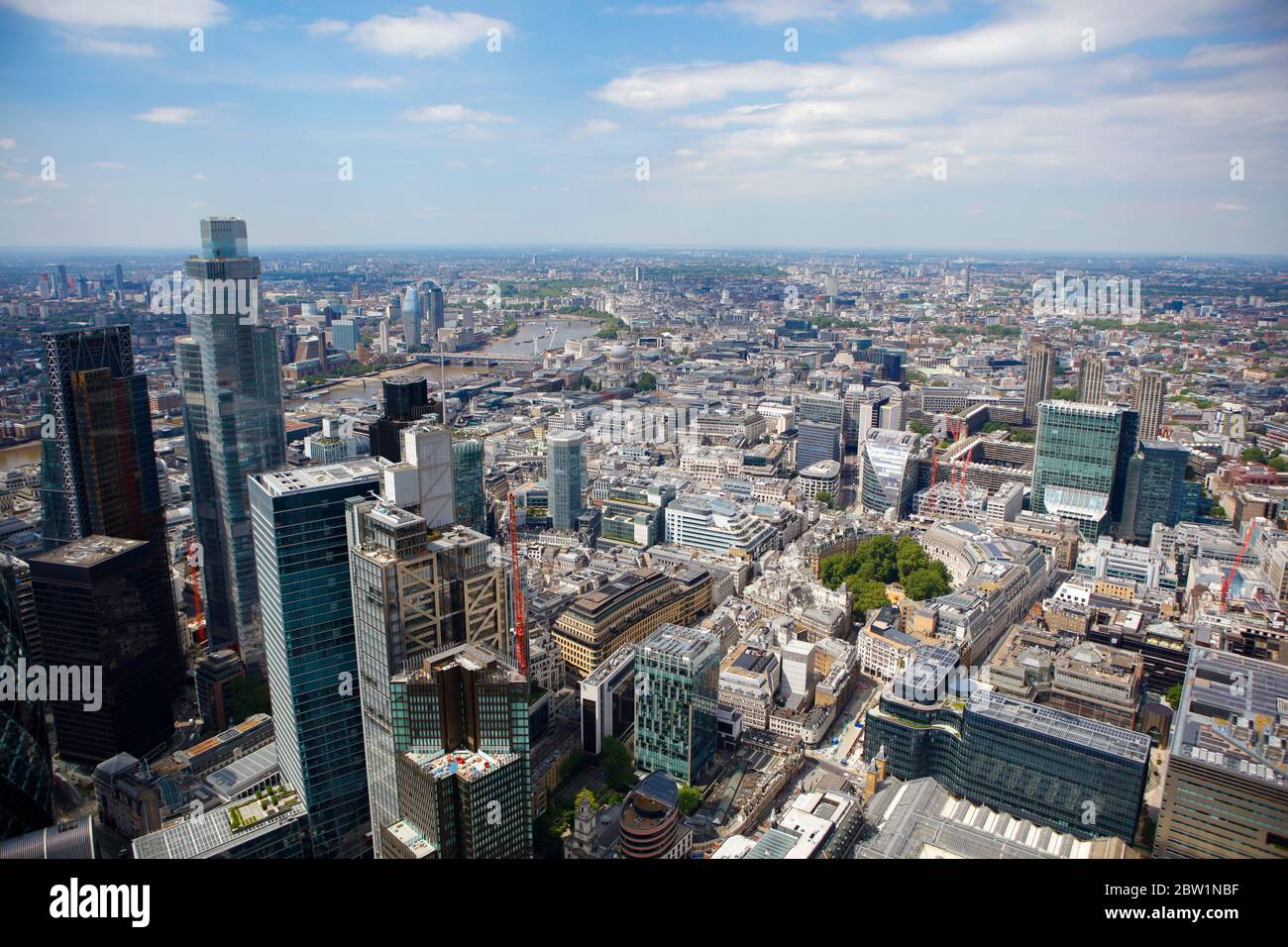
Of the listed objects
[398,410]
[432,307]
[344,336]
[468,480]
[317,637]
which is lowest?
[317,637]

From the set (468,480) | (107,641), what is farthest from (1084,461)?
(107,641)

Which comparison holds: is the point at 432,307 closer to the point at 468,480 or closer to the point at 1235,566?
the point at 468,480

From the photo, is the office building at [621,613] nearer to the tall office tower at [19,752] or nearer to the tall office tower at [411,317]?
the tall office tower at [19,752]

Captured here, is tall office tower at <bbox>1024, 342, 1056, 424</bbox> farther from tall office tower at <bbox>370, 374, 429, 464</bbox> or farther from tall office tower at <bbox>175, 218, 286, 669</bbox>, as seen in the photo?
tall office tower at <bbox>175, 218, 286, 669</bbox>

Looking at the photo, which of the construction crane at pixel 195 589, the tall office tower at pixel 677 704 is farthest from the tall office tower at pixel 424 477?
the construction crane at pixel 195 589

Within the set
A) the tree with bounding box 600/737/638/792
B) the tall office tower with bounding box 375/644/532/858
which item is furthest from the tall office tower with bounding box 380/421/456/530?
the tree with bounding box 600/737/638/792
